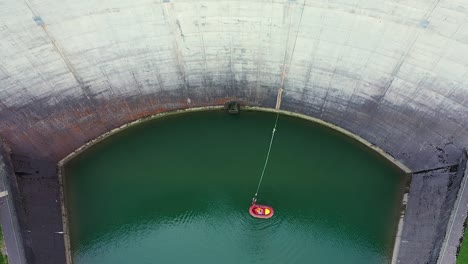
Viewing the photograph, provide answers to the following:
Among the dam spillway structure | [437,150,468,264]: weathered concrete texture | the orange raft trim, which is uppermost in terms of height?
the dam spillway structure

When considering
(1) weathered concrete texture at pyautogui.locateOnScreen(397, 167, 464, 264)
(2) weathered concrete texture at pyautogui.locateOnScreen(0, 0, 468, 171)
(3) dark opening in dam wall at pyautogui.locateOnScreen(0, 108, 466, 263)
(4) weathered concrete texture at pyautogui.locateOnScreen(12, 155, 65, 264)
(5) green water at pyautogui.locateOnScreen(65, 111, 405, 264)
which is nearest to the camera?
(2) weathered concrete texture at pyautogui.locateOnScreen(0, 0, 468, 171)

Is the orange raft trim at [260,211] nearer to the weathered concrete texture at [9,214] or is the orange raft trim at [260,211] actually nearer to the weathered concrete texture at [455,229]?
the weathered concrete texture at [455,229]

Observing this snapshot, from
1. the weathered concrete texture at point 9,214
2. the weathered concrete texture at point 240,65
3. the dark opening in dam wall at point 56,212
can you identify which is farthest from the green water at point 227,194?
the weathered concrete texture at point 9,214

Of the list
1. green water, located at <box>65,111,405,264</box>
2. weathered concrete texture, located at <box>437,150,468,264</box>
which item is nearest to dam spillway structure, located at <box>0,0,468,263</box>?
weathered concrete texture, located at <box>437,150,468,264</box>

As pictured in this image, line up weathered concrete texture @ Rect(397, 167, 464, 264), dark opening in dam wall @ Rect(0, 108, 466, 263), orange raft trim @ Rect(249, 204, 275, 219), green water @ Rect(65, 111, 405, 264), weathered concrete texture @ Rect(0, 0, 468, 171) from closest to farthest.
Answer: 1. weathered concrete texture @ Rect(0, 0, 468, 171)
2. weathered concrete texture @ Rect(397, 167, 464, 264)
3. dark opening in dam wall @ Rect(0, 108, 466, 263)
4. orange raft trim @ Rect(249, 204, 275, 219)
5. green water @ Rect(65, 111, 405, 264)

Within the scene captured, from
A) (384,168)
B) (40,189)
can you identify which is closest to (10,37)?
(40,189)

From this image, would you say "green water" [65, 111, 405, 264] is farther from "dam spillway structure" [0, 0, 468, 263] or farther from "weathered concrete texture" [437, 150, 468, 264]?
"weathered concrete texture" [437, 150, 468, 264]

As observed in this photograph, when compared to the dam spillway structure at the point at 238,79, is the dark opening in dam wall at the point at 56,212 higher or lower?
lower

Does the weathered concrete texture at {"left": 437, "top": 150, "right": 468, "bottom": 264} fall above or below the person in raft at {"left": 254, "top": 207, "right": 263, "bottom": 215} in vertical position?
below

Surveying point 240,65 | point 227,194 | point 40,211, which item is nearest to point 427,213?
point 227,194
